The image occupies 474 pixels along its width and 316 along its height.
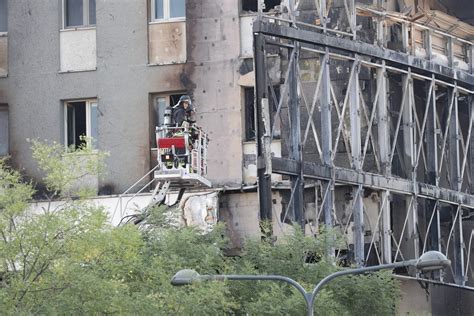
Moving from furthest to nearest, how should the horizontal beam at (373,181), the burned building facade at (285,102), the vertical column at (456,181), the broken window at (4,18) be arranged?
the broken window at (4,18), the vertical column at (456,181), the burned building facade at (285,102), the horizontal beam at (373,181)

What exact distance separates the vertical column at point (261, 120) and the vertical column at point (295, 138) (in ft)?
2.37

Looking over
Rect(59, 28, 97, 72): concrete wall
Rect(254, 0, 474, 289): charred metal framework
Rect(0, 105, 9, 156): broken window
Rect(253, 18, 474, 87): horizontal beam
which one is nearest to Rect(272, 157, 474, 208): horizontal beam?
Rect(254, 0, 474, 289): charred metal framework

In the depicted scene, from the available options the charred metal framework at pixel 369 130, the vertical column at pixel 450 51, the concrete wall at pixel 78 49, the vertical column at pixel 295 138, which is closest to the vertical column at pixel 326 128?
the charred metal framework at pixel 369 130

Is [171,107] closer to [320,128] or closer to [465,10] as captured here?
[320,128]

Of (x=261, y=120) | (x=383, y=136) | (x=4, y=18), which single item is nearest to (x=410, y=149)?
(x=383, y=136)

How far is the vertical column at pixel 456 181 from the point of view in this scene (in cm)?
5466

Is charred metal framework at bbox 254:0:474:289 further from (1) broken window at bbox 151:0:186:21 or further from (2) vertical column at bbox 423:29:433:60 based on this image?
(1) broken window at bbox 151:0:186:21

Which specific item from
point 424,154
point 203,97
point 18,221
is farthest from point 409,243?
point 18,221

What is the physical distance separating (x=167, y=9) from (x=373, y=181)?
786 cm

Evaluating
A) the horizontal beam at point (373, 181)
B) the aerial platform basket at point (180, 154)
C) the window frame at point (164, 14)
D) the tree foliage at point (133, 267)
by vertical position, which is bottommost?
the tree foliage at point (133, 267)

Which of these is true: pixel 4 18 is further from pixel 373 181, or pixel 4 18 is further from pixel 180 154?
pixel 373 181

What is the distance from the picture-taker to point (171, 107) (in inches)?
2013

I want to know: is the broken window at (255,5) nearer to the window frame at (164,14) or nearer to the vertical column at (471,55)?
the window frame at (164,14)

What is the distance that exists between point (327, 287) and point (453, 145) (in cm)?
1076
